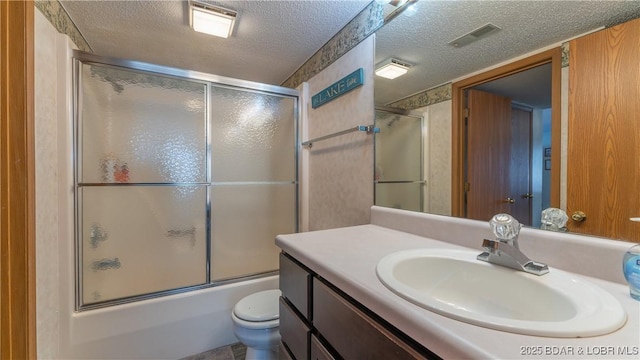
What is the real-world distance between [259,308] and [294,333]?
24.5 inches

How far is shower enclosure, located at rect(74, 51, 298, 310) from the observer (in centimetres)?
149

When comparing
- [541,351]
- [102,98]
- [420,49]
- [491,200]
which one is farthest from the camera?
[102,98]

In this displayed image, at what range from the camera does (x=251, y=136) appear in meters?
1.93

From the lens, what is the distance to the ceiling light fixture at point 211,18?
56.6 inches

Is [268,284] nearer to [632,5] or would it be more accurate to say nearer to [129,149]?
[129,149]

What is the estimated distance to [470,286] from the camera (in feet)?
2.42

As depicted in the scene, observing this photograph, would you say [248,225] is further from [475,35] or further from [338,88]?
[475,35]

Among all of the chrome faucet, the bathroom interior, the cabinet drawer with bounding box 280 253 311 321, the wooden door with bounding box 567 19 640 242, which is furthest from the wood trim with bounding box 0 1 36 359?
the wooden door with bounding box 567 19 640 242

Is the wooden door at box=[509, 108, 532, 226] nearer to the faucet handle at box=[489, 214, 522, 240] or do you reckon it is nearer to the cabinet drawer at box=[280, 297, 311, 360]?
the faucet handle at box=[489, 214, 522, 240]

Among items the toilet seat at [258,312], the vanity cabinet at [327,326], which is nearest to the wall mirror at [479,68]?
the vanity cabinet at [327,326]

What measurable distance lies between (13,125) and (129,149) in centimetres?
113

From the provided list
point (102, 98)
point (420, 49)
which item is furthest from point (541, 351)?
point (102, 98)

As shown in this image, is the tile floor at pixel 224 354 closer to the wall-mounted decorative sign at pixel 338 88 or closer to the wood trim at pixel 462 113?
the wood trim at pixel 462 113

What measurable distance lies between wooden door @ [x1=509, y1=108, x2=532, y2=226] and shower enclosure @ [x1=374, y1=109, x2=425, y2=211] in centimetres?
36
